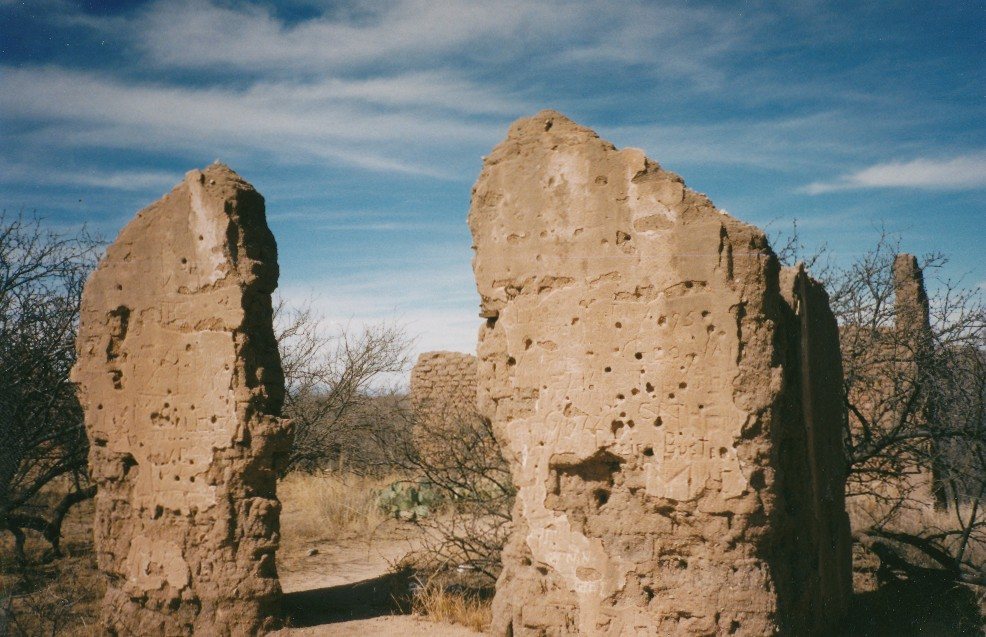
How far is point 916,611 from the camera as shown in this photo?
5242mm

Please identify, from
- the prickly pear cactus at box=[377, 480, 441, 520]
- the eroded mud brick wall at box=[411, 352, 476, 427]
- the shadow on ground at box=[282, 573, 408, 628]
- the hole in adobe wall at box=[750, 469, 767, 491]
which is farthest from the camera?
the eroded mud brick wall at box=[411, 352, 476, 427]

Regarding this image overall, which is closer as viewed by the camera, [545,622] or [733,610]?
[733,610]

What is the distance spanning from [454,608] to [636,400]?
2.27 metres

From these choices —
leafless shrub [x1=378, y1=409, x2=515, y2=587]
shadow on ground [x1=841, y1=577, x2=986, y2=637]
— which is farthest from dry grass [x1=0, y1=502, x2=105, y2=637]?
shadow on ground [x1=841, y1=577, x2=986, y2=637]

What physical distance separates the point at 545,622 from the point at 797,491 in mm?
1417

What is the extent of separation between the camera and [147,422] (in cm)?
507

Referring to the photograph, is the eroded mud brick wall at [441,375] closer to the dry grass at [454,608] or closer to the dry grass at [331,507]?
the dry grass at [331,507]

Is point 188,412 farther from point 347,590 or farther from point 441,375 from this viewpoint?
point 441,375

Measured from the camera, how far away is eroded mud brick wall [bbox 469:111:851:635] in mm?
3672

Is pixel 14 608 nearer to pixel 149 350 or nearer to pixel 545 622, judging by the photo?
pixel 149 350

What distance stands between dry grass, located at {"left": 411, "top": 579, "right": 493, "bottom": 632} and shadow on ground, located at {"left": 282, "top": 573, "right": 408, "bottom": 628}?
0.17 m

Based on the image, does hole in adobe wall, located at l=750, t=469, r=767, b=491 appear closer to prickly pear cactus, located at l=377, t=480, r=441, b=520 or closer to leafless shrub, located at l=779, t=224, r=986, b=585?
leafless shrub, located at l=779, t=224, r=986, b=585

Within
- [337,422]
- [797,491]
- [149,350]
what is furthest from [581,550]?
[337,422]

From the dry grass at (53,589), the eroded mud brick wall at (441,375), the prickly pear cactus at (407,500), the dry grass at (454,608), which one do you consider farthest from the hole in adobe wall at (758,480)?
the eroded mud brick wall at (441,375)
